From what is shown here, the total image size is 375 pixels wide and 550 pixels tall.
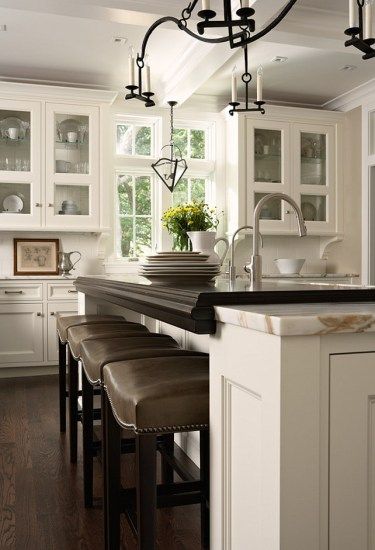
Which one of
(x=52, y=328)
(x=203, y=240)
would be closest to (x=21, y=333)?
(x=52, y=328)

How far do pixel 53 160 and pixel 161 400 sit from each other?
4.05 meters

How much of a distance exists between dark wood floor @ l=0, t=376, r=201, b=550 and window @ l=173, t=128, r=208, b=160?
10.5ft

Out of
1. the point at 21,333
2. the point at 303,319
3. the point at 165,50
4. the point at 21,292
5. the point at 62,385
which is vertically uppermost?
the point at 165,50

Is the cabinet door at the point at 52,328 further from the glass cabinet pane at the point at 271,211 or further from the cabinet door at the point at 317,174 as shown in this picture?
the cabinet door at the point at 317,174

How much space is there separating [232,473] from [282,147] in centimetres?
464

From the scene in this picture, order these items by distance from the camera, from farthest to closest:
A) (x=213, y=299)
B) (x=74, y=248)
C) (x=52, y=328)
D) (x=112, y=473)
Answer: (x=74, y=248) < (x=52, y=328) < (x=112, y=473) < (x=213, y=299)

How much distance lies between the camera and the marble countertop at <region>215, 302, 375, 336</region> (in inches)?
39.5

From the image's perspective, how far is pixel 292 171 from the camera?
5.50 m

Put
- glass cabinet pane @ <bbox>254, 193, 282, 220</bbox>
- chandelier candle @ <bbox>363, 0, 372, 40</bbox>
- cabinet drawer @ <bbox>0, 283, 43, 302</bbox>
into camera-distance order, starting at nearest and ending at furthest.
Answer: chandelier candle @ <bbox>363, 0, 372, 40</bbox>, cabinet drawer @ <bbox>0, 283, 43, 302</bbox>, glass cabinet pane @ <bbox>254, 193, 282, 220</bbox>

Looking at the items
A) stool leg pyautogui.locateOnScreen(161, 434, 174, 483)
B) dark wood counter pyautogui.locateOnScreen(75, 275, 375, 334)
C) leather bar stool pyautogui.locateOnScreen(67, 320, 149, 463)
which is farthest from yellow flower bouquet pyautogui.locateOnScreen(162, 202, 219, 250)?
dark wood counter pyautogui.locateOnScreen(75, 275, 375, 334)

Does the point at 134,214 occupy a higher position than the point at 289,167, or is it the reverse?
the point at 289,167

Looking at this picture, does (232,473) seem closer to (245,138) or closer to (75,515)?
(75,515)

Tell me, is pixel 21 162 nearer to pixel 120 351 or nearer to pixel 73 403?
pixel 73 403

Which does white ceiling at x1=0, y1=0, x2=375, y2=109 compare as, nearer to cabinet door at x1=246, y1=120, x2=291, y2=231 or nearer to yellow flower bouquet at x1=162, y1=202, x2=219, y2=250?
cabinet door at x1=246, y1=120, x2=291, y2=231
